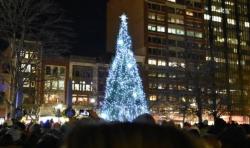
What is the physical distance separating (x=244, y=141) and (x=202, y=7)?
11408 centimetres

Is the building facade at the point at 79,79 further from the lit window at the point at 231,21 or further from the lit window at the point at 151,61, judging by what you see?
the lit window at the point at 231,21

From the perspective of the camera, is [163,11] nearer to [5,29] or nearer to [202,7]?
[202,7]

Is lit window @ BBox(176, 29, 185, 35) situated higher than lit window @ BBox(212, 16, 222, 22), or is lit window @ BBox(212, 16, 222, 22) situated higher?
lit window @ BBox(212, 16, 222, 22)

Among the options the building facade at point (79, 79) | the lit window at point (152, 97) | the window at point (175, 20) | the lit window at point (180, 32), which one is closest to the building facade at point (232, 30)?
the lit window at point (180, 32)

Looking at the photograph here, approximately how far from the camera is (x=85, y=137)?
1.55m

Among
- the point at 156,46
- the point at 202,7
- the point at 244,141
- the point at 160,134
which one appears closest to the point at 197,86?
the point at 244,141

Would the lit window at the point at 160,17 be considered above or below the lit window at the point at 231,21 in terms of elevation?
below

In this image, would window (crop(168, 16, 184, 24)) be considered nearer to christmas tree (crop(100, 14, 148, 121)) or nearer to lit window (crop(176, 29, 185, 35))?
lit window (crop(176, 29, 185, 35))

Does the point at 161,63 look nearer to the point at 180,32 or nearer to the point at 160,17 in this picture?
the point at 180,32

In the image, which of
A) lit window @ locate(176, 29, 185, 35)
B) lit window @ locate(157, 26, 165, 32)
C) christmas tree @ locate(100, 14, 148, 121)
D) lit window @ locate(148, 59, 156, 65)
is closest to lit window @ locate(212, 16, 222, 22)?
lit window @ locate(176, 29, 185, 35)

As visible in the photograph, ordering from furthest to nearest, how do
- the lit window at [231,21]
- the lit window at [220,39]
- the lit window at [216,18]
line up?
the lit window at [231,21]
the lit window at [216,18]
the lit window at [220,39]

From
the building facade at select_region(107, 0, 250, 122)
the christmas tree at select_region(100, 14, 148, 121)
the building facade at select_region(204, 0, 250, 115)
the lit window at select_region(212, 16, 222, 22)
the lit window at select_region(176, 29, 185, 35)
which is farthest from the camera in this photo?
the lit window at select_region(212, 16, 222, 22)

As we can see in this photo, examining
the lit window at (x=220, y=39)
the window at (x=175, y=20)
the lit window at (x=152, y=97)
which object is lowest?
the lit window at (x=152, y=97)

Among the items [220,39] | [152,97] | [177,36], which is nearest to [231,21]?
[220,39]
